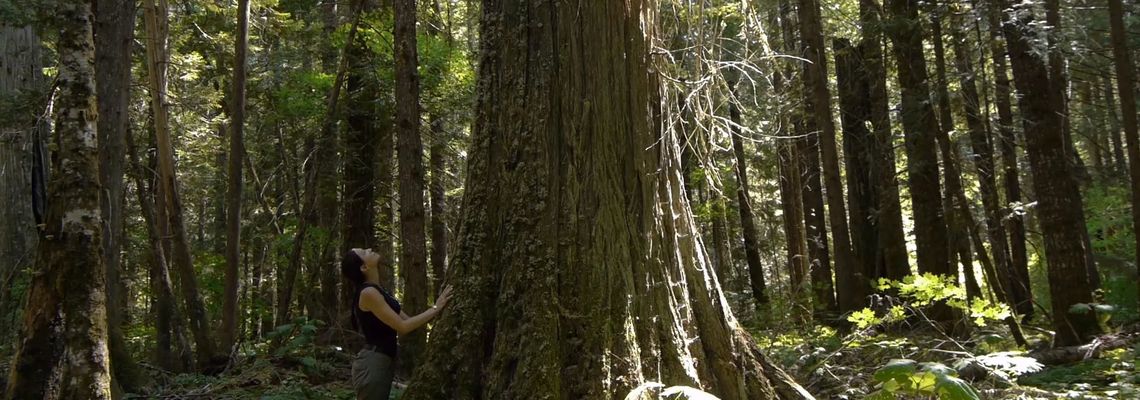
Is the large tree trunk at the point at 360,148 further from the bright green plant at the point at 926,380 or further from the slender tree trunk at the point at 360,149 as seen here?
the bright green plant at the point at 926,380

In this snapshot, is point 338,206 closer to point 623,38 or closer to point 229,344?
point 229,344

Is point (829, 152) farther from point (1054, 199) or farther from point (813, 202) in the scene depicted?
point (813, 202)

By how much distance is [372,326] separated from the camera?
571cm

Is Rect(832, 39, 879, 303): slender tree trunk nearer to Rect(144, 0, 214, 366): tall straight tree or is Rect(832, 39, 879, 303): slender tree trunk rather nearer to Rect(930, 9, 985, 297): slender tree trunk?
Rect(930, 9, 985, 297): slender tree trunk

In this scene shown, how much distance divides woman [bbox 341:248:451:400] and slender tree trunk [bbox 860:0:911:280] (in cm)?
974

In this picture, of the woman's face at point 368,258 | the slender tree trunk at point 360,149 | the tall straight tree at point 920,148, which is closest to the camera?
the woman's face at point 368,258

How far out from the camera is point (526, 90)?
496 centimetres

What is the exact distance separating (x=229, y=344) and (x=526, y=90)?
8120 mm

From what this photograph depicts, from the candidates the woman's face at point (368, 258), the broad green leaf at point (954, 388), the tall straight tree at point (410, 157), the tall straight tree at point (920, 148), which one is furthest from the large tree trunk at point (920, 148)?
the woman's face at point (368, 258)

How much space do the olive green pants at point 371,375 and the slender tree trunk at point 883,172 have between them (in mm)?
9805

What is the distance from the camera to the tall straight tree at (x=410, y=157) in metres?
8.91

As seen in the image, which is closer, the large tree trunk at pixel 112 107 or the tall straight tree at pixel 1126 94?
the large tree trunk at pixel 112 107

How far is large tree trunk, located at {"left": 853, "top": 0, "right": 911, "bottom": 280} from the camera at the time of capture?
43.5 feet

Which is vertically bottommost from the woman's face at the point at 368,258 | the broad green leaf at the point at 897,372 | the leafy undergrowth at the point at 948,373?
the leafy undergrowth at the point at 948,373
